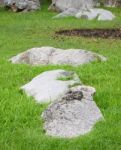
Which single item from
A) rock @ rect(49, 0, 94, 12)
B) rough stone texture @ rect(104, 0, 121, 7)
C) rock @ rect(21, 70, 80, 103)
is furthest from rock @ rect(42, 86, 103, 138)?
rough stone texture @ rect(104, 0, 121, 7)

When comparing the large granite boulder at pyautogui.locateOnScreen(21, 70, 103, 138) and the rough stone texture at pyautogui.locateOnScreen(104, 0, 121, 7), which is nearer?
the large granite boulder at pyautogui.locateOnScreen(21, 70, 103, 138)

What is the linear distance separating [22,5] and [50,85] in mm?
29797

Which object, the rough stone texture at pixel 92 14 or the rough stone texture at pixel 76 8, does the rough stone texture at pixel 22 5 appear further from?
the rough stone texture at pixel 92 14

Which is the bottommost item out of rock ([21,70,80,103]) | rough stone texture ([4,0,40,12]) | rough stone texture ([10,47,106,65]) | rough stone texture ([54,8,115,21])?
rough stone texture ([4,0,40,12])

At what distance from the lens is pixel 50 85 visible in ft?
36.4

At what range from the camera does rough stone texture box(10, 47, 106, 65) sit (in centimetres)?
1518

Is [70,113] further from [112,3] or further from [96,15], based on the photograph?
[112,3]

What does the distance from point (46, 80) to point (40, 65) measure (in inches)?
141

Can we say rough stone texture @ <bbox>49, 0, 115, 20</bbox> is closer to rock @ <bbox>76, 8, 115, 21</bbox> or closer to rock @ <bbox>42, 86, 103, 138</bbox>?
rock @ <bbox>76, 8, 115, 21</bbox>

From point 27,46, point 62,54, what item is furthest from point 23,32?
point 62,54

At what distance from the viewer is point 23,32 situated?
27.5 meters

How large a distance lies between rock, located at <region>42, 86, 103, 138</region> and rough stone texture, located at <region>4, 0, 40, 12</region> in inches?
1214

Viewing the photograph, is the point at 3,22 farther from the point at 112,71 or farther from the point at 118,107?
the point at 118,107

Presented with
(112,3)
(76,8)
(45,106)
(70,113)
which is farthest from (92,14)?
(70,113)
